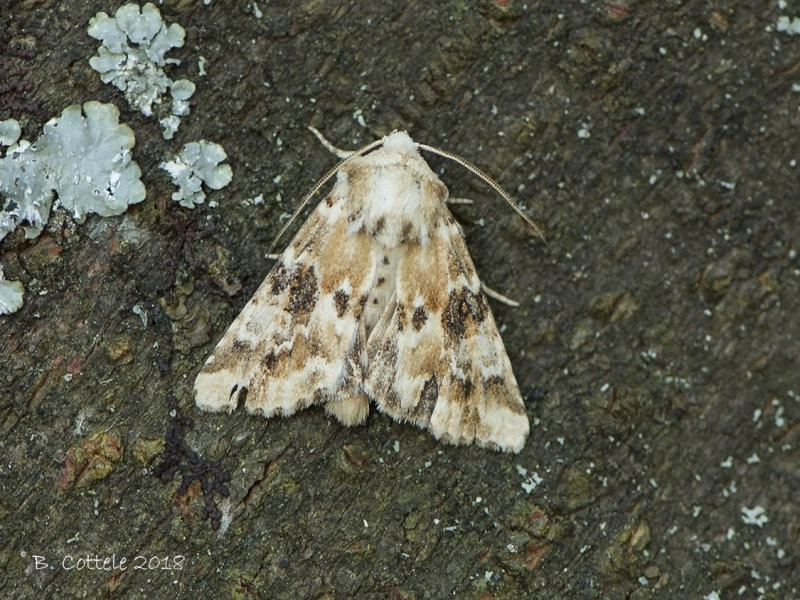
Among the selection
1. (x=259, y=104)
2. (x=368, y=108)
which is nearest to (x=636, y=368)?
(x=368, y=108)

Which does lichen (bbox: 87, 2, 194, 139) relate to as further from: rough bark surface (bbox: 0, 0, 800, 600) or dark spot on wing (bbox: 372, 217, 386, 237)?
dark spot on wing (bbox: 372, 217, 386, 237)

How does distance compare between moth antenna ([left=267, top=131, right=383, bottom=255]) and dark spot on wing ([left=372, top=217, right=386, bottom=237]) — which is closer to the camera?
moth antenna ([left=267, top=131, right=383, bottom=255])

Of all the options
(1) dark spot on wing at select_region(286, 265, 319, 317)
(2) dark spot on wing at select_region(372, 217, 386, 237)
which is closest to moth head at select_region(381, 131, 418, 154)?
(2) dark spot on wing at select_region(372, 217, 386, 237)

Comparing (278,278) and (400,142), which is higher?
(400,142)

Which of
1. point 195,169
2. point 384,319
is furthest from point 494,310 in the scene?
point 195,169

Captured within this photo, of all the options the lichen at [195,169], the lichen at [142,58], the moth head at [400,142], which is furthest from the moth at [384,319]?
the lichen at [142,58]

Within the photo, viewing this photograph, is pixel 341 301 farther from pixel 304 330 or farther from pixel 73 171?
pixel 73 171

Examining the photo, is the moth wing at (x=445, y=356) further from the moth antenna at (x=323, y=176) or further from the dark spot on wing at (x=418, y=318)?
the moth antenna at (x=323, y=176)
